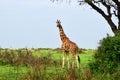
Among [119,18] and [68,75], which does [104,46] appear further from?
[119,18]

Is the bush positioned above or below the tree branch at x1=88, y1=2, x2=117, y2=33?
below

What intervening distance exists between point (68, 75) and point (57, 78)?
16.4 inches

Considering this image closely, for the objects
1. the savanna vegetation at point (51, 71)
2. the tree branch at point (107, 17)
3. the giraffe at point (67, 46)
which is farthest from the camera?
the tree branch at point (107, 17)

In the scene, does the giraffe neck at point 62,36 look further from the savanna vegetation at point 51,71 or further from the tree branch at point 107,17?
the tree branch at point 107,17

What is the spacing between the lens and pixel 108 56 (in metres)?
20.0

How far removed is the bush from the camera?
65.2ft

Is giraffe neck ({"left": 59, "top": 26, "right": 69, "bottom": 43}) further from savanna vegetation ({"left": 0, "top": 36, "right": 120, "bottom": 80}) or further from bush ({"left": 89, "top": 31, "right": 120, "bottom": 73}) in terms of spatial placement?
bush ({"left": 89, "top": 31, "right": 120, "bottom": 73})

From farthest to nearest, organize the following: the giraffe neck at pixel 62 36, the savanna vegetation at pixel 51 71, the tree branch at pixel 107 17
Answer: the tree branch at pixel 107 17, the giraffe neck at pixel 62 36, the savanna vegetation at pixel 51 71

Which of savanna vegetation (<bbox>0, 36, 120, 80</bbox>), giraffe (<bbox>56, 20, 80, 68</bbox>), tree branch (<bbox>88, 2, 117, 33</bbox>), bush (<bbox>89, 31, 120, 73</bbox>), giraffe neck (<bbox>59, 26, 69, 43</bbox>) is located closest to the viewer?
savanna vegetation (<bbox>0, 36, 120, 80</bbox>)

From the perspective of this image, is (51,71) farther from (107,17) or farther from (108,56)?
(107,17)

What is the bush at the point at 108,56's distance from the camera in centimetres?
1986

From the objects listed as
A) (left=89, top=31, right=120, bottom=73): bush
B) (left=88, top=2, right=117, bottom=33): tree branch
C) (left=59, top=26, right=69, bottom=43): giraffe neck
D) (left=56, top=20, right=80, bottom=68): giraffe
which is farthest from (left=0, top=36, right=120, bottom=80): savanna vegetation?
(left=88, top=2, right=117, bottom=33): tree branch

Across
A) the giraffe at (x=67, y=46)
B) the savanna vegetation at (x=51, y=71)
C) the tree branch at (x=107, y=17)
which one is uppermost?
the tree branch at (x=107, y=17)

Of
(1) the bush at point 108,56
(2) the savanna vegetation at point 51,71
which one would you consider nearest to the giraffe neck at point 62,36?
(2) the savanna vegetation at point 51,71
